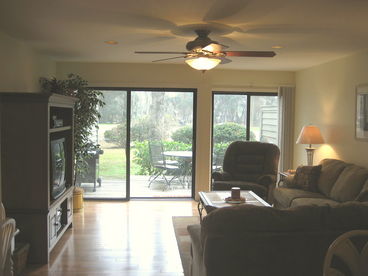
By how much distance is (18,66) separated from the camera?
472 centimetres

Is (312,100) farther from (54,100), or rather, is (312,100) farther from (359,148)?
(54,100)

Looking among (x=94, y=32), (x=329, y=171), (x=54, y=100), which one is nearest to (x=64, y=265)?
(x=54, y=100)

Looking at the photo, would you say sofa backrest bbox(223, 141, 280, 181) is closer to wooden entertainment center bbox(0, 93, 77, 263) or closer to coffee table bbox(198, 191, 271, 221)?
coffee table bbox(198, 191, 271, 221)

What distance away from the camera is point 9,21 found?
3697 millimetres

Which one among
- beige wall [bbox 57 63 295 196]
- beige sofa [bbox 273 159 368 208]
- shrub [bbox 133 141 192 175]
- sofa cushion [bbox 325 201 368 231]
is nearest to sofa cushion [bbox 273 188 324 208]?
beige sofa [bbox 273 159 368 208]

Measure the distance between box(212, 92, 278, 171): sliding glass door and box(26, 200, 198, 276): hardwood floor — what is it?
1413 millimetres

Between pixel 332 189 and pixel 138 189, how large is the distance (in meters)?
3.40

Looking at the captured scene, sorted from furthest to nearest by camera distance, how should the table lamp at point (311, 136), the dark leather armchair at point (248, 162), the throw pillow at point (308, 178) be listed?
the dark leather armchair at point (248, 162) < the table lamp at point (311, 136) < the throw pillow at point (308, 178)

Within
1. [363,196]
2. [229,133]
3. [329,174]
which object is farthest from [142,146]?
[363,196]

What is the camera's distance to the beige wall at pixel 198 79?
6594 mm

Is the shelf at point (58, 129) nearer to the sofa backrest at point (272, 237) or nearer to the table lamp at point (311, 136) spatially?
the sofa backrest at point (272, 237)

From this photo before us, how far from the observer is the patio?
685cm

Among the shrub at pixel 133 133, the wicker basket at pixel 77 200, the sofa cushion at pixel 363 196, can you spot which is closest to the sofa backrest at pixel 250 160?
the shrub at pixel 133 133

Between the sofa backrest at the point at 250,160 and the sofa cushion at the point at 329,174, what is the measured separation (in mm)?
1038
